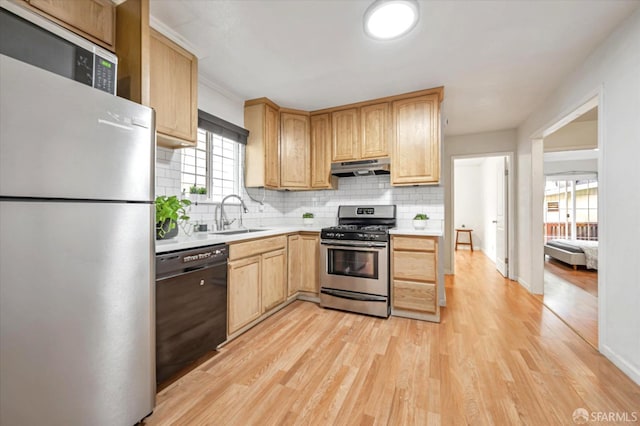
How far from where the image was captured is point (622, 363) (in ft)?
6.18

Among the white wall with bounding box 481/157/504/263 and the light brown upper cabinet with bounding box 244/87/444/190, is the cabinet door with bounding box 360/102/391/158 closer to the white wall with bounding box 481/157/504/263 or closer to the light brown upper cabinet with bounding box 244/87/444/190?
the light brown upper cabinet with bounding box 244/87/444/190

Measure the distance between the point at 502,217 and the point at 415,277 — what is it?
119 inches

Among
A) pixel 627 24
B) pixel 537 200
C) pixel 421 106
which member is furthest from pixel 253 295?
pixel 537 200

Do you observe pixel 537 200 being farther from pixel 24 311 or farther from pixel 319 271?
pixel 24 311

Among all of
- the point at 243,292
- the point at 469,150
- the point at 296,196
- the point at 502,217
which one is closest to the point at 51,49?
the point at 243,292

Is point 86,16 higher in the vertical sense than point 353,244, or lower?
higher

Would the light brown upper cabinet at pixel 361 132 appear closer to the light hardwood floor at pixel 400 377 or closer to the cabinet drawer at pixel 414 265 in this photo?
the cabinet drawer at pixel 414 265

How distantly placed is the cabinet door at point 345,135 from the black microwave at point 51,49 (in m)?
2.52

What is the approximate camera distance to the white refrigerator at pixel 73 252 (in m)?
0.98

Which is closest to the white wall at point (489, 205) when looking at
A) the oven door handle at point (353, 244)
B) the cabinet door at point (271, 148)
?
the oven door handle at point (353, 244)

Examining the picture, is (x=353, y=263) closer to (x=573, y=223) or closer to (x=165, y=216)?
(x=165, y=216)

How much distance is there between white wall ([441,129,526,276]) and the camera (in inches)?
173

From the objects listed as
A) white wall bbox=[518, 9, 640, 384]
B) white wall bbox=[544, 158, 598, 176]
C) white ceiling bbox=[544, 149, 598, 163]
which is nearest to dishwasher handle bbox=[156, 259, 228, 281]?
white wall bbox=[518, 9, 640, 384]

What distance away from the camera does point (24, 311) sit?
1.00 m
